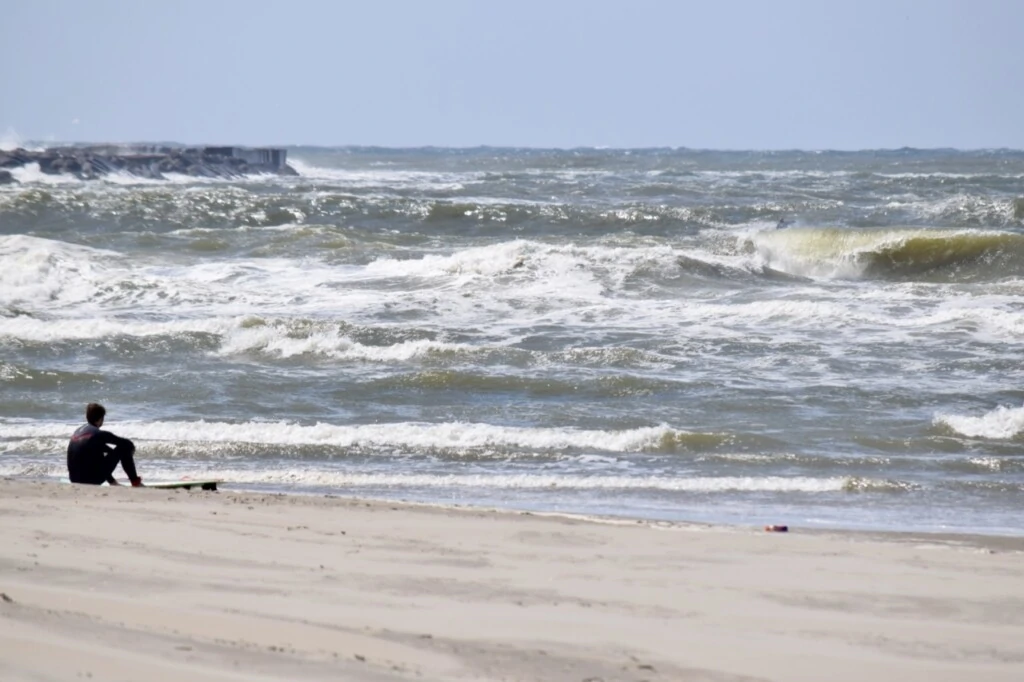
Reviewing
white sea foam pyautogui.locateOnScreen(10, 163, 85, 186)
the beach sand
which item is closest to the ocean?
the beach sand

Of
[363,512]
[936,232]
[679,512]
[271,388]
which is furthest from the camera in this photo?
[936,232]

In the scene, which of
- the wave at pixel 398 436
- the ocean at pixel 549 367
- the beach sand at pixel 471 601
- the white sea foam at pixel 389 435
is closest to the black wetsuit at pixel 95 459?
the ocean at pixel 549 367

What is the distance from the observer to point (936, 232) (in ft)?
86.6

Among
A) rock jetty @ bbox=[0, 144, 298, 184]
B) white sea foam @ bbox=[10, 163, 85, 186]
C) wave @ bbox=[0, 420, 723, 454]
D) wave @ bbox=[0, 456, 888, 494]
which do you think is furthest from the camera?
rock jetty @ bbox=[0, 144, 298, 184]

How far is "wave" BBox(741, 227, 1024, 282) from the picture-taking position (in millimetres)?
24406

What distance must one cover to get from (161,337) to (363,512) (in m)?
8.70

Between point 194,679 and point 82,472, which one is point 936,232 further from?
point 194,679

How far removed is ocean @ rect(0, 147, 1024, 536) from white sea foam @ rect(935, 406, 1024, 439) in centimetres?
3

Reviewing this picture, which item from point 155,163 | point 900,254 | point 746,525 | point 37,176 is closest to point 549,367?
point 746,525

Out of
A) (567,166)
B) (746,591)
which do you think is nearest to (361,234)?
(746,591)

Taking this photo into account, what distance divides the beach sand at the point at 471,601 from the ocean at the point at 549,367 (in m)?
1.97

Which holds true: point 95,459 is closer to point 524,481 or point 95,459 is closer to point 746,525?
point 524,481

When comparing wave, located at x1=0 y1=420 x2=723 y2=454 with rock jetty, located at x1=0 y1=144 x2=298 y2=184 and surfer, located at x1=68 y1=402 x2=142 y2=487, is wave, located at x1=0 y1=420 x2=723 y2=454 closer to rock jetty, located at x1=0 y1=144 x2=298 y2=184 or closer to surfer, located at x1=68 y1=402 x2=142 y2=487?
surfer, located at x1=68 y1=402 x2=142 y2=487

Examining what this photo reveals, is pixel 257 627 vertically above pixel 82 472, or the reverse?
pixel 257 627
